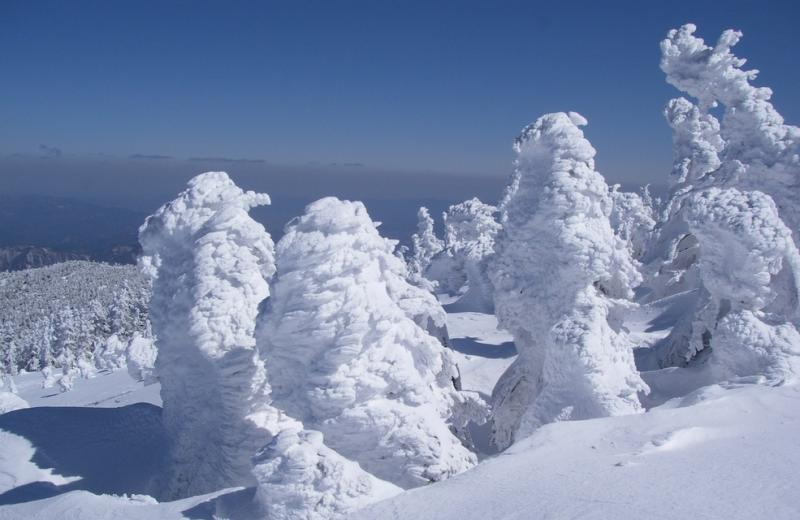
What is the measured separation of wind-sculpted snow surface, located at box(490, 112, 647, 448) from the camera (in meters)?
12.0

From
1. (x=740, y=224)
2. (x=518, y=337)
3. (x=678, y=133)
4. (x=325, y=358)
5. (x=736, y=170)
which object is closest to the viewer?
(x=325, y=358)

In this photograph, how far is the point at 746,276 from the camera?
41.5 feet

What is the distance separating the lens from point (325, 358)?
9.70 m

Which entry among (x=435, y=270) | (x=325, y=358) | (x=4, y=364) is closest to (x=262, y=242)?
(x=325, y=358)

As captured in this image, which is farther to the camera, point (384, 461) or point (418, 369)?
point (418, 369)

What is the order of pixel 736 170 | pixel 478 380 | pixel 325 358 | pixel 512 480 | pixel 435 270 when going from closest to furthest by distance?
pixel 512 480, pixel 325 358, pixel 736 170, pixel 478 380, pixel 435 270

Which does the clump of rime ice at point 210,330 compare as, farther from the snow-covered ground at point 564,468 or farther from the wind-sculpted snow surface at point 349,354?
the wind-sculpted snow surface at point 349,354

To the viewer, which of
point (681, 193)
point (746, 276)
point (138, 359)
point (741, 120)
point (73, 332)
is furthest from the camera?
point (73, 332)

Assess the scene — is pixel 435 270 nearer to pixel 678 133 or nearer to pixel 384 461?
pixel 678 133

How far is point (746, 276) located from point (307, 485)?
1060cm

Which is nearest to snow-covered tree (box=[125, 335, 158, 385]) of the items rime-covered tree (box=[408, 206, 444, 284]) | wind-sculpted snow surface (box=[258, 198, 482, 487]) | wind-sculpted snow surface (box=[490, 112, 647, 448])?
wind-sculpted snow surface (box=[258, 198, 482, 487])

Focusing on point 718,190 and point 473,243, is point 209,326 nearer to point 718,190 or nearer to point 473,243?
point 718,190

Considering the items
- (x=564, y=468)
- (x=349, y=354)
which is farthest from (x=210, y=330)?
(x=564, y=468)

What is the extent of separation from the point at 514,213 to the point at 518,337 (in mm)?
3513
